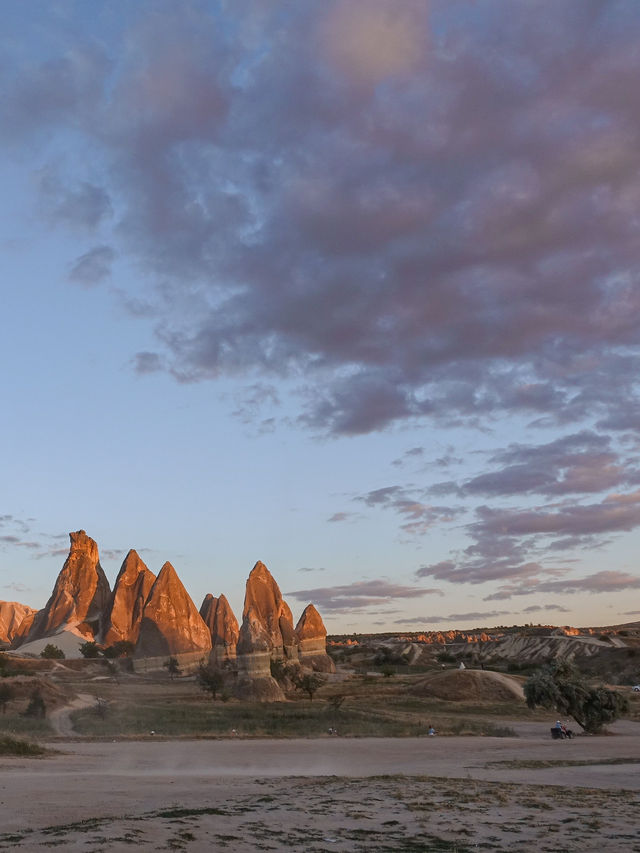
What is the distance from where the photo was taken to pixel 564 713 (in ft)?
118

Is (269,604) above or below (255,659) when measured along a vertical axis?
above

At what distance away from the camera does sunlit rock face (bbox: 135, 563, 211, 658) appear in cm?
9807

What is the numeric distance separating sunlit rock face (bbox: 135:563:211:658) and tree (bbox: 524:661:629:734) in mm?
68322

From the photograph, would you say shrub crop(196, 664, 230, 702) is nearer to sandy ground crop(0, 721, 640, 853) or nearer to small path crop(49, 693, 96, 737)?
small path crop(49, 693, 96, 737)

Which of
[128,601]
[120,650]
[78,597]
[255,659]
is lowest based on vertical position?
[255,659]

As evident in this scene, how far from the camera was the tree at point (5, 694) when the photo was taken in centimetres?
4271

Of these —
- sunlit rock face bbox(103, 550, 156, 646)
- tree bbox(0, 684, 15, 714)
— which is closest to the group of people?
tree bbox(0, 684, 15, 714)

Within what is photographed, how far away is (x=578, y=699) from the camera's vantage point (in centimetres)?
3509

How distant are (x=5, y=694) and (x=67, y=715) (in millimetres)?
5212

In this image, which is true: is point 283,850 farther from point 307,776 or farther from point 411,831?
point 307,776

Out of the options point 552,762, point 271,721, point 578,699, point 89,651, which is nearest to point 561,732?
point 578,699

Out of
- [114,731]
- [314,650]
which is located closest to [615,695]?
[114,731]

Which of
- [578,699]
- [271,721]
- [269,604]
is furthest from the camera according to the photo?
[269,604]

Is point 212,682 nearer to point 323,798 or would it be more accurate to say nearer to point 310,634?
point 323,798
